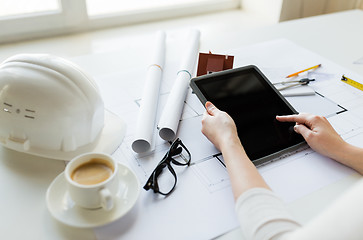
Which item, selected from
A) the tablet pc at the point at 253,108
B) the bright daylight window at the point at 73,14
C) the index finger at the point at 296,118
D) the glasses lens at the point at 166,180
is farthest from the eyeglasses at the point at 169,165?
the bright daylight window at the point at 73,14

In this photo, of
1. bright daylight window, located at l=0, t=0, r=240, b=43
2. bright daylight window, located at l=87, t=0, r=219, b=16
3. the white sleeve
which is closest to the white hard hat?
the white sleeve

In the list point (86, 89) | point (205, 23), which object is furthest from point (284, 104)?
point (205, 23)

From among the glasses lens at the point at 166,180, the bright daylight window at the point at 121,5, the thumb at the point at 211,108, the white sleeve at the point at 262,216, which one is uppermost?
the bright daylight window at the point at 121,5

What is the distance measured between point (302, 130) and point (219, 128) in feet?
0.59

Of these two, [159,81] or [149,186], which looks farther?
[159,81]

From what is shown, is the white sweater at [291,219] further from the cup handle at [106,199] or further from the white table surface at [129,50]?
the cup handle at [106,199]

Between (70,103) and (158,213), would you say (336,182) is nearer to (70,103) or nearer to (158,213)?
(158,213)

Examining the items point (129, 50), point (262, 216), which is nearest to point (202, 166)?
point (262, 216)

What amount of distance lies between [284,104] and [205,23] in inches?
37.7

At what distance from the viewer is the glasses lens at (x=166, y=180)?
617mm

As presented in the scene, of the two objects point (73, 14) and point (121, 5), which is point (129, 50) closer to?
point (73, 14)

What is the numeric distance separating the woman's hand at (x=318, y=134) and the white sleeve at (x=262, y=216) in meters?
0.20

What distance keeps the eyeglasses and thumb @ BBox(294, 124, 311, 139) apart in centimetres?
24

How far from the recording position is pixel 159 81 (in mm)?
896
